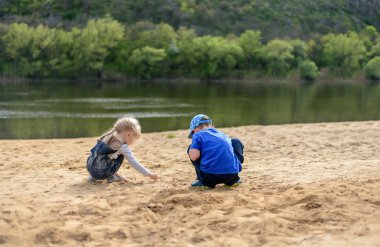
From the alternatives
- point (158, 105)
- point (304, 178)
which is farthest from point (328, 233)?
point (158, 105)

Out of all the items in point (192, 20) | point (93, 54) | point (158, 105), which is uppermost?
point (192, 20)

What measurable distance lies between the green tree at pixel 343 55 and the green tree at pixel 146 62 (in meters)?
30.8

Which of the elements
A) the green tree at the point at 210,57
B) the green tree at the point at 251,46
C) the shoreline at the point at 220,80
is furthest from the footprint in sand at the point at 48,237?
the green tree at the point at 251,46

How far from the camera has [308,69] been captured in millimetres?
83125

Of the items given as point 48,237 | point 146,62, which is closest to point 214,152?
point 48,237

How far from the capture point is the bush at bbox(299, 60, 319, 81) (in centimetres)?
8294

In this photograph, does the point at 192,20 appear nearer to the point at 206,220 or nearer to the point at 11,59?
the point at 11,59

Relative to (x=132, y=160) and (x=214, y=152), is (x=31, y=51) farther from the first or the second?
(x=214, y=152)

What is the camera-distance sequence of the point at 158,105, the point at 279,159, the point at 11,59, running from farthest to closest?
1. the point at 11,59
2. the point at 158,105
3. the point at 279,159

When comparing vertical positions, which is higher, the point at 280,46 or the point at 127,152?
the point at 280,46

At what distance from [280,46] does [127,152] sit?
81.4 meters

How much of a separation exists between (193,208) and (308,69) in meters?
80.5

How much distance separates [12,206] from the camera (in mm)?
5938

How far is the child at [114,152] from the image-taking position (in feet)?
24.9
